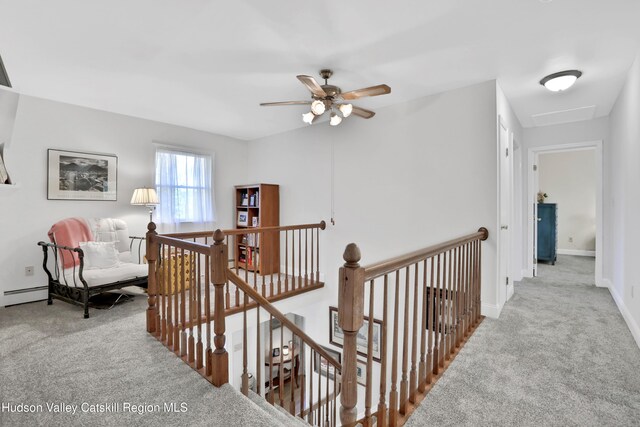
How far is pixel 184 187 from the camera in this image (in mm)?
5023

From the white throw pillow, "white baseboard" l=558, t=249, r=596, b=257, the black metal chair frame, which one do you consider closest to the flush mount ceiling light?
the black metal chair frame

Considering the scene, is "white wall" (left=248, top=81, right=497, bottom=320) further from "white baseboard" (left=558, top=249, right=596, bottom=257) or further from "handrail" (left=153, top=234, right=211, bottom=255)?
"white baseboard" (left=558, top=249, right=596, bottom=257)

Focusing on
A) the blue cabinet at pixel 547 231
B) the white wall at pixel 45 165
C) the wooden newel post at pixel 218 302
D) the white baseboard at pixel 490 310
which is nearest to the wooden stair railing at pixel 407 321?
the white baseboard at pixel 490 310

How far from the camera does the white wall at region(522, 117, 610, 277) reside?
4.32m

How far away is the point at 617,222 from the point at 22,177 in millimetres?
6684

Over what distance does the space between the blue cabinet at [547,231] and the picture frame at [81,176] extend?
701 cm

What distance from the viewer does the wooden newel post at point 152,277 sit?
2.76 m

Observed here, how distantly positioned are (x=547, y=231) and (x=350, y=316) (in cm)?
601

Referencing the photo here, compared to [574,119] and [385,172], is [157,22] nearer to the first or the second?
[385,172]

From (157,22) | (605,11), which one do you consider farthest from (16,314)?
(605,11)

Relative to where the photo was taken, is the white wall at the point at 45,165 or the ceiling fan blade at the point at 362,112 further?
the white wall at the point at 45,165

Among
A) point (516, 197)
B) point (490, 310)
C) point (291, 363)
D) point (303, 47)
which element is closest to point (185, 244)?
point (291, 363)

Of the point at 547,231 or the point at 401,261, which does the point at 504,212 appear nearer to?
the point at 401,261

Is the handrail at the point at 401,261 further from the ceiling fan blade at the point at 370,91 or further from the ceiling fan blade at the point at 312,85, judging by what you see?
the ceiling fan blade at the point at 312,85
